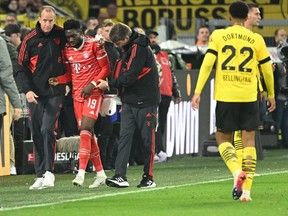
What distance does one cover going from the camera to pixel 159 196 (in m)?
13.7

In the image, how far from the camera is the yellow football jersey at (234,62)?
1318cm

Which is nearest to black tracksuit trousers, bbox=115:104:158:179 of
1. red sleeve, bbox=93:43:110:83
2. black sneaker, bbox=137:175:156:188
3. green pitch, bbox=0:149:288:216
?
black sneaker, bbox=137:175:156:188

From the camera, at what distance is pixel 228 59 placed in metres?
13.2

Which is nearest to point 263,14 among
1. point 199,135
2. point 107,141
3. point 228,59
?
point 199,135

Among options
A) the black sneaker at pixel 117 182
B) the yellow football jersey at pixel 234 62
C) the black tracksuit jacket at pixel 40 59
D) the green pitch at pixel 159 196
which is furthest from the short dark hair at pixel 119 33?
the yellow football jersey at pixel 234 62

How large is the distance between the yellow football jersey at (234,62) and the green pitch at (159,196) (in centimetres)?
108

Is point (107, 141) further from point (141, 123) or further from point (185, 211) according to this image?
point (185, 211)

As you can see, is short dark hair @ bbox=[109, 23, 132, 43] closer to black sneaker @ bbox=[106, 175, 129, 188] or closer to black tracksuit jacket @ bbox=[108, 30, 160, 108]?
black tracksuit jacket @ bbox=[108, 30, 160, 108]

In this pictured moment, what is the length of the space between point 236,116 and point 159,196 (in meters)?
1.24

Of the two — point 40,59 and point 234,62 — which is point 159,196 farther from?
point 40,59

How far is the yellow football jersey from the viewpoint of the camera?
43.2 ft

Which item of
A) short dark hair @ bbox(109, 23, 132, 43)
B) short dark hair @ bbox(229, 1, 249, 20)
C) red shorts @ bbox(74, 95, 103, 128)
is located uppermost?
short dark hair @ bbox(229, 1, 249, 20)

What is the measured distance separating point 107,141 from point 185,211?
258 inches

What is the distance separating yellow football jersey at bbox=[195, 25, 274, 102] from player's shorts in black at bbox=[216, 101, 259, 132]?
66mm
